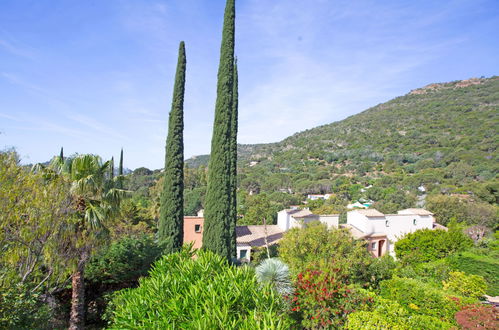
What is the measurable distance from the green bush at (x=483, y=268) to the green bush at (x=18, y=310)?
19.7 meters

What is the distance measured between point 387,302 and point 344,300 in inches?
53.5

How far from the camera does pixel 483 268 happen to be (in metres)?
15.3

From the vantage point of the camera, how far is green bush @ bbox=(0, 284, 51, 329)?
524 cm

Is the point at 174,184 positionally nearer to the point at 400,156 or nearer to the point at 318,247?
the point at 318,247

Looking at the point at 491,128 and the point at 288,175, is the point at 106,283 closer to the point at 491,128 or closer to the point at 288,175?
the point at 288,175

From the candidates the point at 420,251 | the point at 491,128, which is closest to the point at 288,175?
the point at 491,128

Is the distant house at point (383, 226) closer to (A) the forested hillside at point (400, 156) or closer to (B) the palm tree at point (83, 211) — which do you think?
(A) the forested hillside at point (400, 156)

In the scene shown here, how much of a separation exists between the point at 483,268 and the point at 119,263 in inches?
736

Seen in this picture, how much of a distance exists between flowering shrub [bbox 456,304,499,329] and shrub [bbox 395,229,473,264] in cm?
1289

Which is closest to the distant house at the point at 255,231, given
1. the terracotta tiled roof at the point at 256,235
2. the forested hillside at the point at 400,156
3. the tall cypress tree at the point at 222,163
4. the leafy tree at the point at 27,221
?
the terracotta tiled roof at the point at 256,235

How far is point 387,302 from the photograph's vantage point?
7.82 metres

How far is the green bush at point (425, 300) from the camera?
836cm

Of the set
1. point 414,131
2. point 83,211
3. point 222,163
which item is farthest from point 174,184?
point 414,131

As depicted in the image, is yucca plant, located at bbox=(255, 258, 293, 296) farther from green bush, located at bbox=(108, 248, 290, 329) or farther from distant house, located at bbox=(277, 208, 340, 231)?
distant house, located at bbox=(277, 208, 340, 231)
